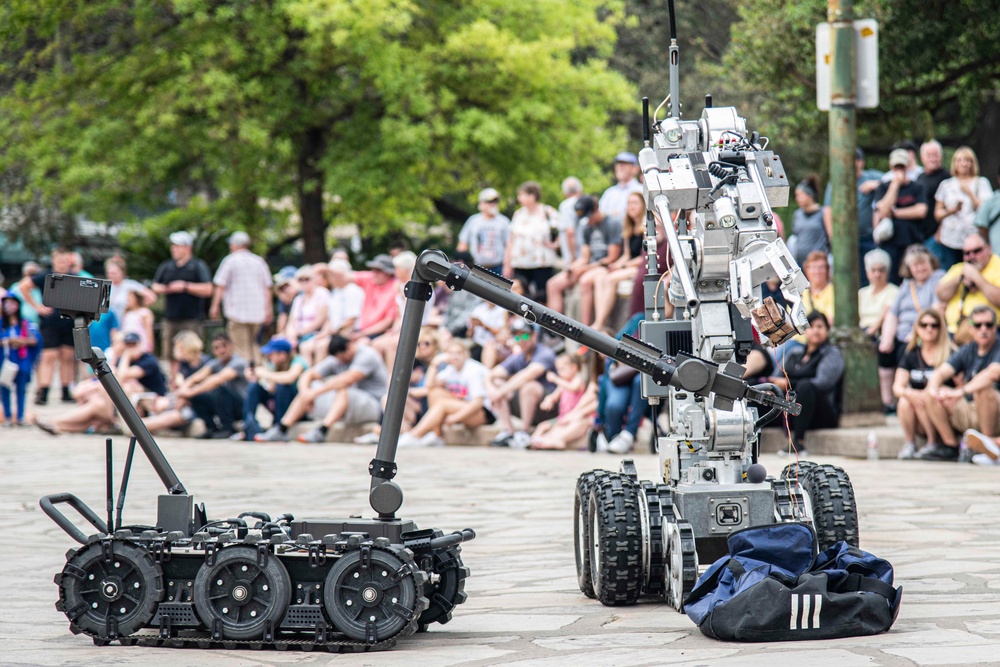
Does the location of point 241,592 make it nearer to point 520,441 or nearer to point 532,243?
point 520,441

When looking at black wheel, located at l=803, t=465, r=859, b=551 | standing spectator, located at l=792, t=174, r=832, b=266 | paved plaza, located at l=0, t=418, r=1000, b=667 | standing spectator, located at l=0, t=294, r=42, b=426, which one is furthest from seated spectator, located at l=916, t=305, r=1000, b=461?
standing spectator, located at l=0, t=294, r=42, b=426

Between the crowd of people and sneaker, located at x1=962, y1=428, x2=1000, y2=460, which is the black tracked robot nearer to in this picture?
the crowd of people

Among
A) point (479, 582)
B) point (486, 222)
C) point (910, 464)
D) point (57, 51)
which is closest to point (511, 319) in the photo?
point (486, 222)

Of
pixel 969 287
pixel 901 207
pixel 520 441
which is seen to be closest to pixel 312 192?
pixel 520 441

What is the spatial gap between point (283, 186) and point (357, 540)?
2173 centimetres

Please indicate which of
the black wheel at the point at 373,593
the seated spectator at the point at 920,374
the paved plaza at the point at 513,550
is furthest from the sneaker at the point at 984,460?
the black wheel at the point at 373,593

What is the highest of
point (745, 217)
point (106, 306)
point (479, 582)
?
point (745, 217)

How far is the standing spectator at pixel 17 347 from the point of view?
58.4 ft

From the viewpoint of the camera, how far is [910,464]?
1172cm

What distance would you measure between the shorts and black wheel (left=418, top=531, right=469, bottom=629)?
7.19 meters

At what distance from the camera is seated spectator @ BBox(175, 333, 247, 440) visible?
16.3m

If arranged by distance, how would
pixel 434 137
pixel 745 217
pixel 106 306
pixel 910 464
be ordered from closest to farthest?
pixel 106 306 < pixel 745 217 < pixel 910 464 < pixel 434 137

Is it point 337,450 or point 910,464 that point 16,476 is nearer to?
point 337,450

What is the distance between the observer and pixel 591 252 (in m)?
15.1
